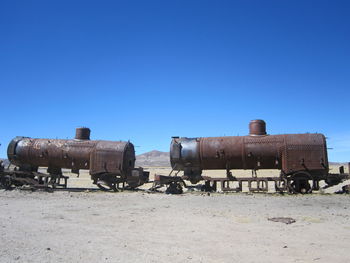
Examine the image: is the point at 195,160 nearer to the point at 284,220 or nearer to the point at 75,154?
the point at 75,154

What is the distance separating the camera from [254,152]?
16.7 metres

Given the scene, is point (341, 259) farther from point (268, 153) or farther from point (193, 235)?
point (268, 153)

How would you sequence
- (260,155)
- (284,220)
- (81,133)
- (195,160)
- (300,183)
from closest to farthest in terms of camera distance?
(284,220)
(300,183)
(260,155)
(195,160)
(81,133)

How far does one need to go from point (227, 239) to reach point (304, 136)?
38.6 ft

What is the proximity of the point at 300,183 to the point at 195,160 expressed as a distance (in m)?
5.90

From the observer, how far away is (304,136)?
1619 centimetres

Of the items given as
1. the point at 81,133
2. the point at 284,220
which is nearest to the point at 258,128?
the point at 284,220

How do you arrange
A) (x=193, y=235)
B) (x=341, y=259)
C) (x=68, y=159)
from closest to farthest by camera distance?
(x=341, y=259)
(x=193, y=235)
(x=68, y=159)

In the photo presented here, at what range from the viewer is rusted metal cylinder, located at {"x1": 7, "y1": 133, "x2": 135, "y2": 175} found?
18.3 metres

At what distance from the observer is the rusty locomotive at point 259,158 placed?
15617 mm

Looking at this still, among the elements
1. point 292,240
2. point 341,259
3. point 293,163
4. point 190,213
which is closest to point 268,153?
point 293,163

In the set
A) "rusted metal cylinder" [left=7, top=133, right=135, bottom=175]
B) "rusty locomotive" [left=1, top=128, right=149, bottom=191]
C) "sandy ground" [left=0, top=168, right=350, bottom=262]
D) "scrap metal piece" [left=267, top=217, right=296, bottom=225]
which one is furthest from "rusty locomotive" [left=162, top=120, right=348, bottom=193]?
"scrap metal piece" [left=267, top=217, right=296, bottom=225]

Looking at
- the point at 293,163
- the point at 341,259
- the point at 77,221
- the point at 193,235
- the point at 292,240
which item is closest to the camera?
the point at 341,259

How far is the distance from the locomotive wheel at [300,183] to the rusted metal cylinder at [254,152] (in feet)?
1.14
